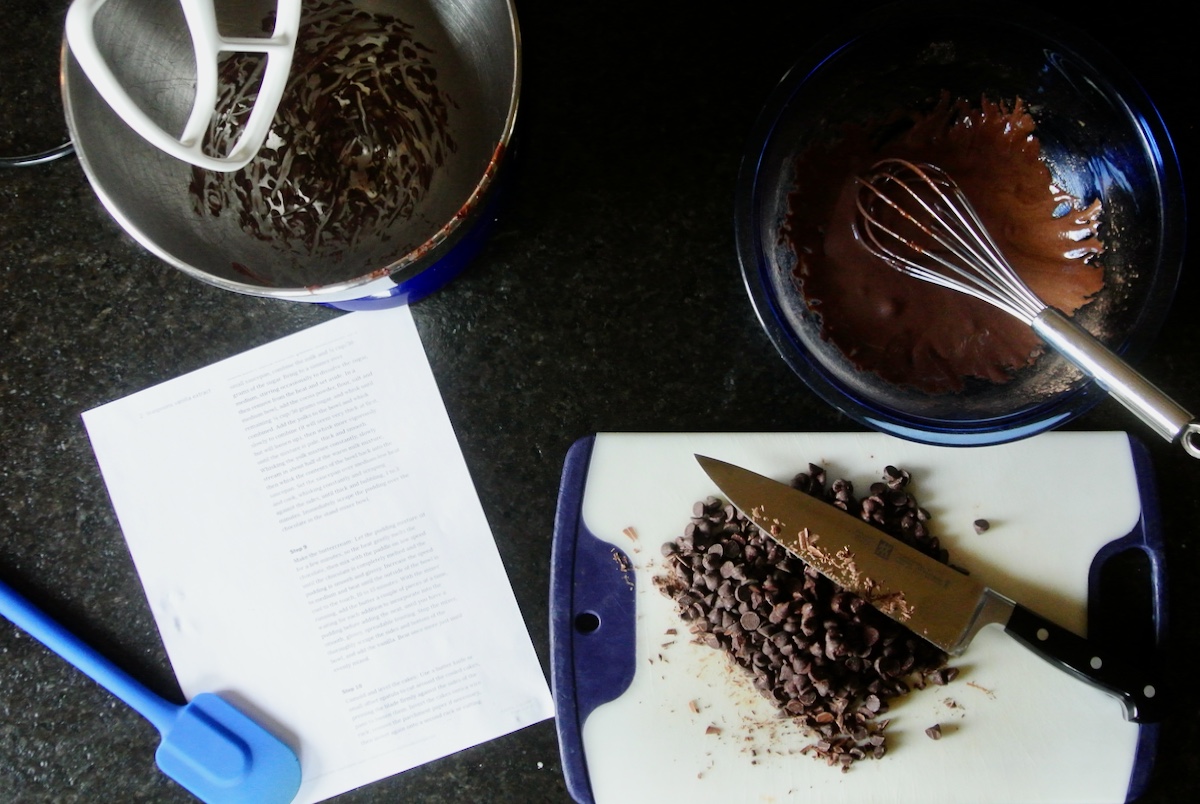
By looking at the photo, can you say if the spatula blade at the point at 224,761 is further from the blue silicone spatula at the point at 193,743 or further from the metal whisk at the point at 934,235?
the metal whisk at the point at 934,235

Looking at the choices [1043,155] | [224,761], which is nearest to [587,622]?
[224,761]

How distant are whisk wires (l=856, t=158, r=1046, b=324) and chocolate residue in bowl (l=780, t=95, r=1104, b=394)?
0.01m

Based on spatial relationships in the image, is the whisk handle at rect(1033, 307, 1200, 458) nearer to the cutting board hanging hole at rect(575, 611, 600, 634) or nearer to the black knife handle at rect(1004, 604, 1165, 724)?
the black knife handle at rect(1004, 604, 1165, 724)

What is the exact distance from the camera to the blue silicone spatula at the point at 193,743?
77 centimetres

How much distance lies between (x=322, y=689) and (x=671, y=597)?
0.34 meters

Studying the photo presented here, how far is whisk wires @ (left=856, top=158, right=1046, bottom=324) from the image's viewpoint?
0.69 m

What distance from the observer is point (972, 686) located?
30.2 inches

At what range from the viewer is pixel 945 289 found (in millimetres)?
711

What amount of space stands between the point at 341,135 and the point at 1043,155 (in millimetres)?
594

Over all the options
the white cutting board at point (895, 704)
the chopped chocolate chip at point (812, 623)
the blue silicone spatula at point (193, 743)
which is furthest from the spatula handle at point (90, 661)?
the chopped chocolate chip at point (812, 623)

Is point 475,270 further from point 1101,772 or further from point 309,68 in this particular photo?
point 1101,772

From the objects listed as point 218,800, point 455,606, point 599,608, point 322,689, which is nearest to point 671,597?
point 599,608

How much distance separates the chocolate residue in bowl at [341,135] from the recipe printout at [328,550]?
114 mm

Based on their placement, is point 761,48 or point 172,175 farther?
point 761,48
